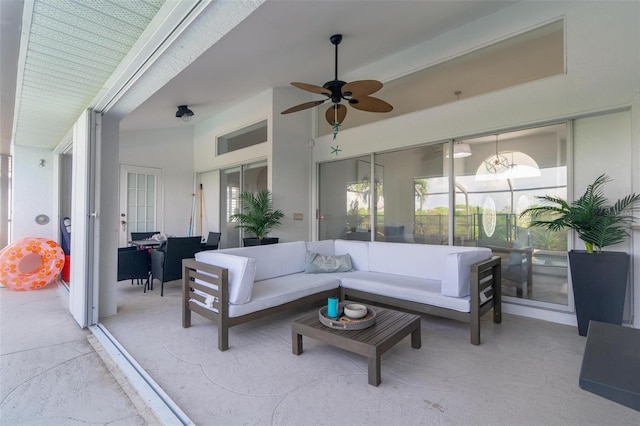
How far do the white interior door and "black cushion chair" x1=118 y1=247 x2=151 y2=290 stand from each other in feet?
8.76

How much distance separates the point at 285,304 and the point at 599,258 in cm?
308

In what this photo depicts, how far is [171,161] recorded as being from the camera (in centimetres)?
735

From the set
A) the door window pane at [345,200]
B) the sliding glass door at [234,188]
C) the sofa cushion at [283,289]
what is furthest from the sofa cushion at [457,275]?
the sliding glass door at [234,188]

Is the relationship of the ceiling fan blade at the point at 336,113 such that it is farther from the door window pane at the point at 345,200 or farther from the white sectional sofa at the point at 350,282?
the white sectional sofa at the point at 350,282

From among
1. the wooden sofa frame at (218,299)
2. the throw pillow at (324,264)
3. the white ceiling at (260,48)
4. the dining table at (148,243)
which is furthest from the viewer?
the dining table at (148,243)

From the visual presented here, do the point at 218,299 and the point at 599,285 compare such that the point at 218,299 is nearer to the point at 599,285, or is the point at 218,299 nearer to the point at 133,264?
the point at 133,264

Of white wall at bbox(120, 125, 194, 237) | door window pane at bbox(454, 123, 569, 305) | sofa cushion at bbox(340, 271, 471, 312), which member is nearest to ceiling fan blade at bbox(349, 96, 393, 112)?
door window pane at bbox(454, 123, 569, 305)

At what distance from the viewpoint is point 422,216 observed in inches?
183

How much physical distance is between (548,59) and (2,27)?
A: 5080 mm

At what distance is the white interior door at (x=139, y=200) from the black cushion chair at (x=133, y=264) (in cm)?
267

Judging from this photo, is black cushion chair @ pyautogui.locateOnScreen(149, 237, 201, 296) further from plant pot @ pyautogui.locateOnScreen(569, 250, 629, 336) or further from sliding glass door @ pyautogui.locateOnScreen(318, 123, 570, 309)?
plant pot @ pyautogui.locateOnScreen(569, 250, 629, 336)

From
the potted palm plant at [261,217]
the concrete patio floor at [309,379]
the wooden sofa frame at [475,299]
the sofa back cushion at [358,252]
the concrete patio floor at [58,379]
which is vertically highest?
the potted palm plant at [261,217]

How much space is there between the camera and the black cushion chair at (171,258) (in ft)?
13.7

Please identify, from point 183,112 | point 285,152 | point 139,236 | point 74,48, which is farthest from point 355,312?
point 183,112
